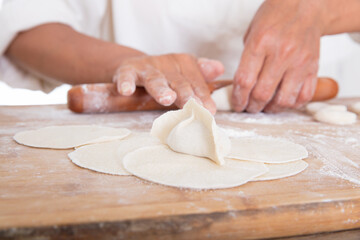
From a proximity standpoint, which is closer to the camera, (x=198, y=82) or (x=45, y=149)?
(x=45, y=149)

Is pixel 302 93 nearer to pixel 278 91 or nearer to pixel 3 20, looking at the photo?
pixel 278 91

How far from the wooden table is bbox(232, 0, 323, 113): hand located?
577 millimetres

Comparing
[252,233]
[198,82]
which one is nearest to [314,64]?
[198,82]

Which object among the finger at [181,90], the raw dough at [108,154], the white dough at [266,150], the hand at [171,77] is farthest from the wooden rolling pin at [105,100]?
the white dough at [266,150]

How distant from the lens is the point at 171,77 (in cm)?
147

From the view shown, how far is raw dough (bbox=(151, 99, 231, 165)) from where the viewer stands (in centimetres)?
92

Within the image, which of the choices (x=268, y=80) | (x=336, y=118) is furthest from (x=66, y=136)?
(x=336, y=118)

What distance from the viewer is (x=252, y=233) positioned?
27.7 inches

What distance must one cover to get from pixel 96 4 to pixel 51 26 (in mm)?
322

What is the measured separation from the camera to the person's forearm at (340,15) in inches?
66.5

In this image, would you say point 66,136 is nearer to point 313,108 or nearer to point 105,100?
point 105,100

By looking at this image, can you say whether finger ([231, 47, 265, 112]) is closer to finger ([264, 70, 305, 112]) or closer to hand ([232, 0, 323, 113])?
hand ([232, 0, 323, 113])

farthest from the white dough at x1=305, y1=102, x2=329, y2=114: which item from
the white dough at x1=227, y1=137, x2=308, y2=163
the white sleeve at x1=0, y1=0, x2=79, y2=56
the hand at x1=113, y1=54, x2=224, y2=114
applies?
the white sleeve at x1=0, y1=0, x2=79, y2=56

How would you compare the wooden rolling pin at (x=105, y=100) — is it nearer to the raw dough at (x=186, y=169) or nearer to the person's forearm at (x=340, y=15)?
the raw dough at (x=186, y=169)
